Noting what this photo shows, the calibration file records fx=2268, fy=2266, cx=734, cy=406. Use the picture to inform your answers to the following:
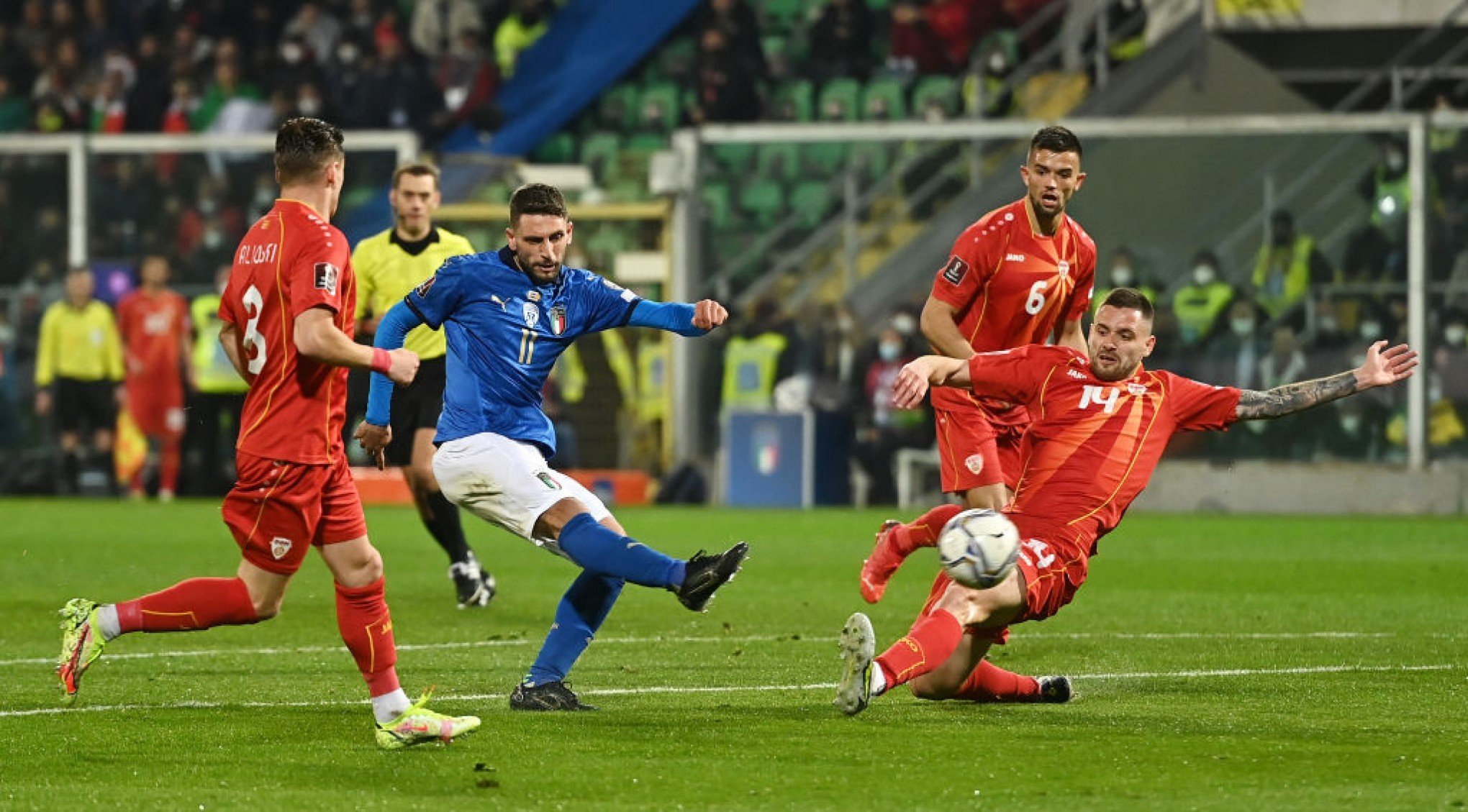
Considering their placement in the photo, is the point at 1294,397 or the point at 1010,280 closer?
the point at 1294,397

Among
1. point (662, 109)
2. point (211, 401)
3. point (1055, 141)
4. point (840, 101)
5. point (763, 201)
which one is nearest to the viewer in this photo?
point (1055, 141)

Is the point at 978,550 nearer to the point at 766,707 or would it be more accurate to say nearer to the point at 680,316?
the point at 766,707

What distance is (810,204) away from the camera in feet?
72.3

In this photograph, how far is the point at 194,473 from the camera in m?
23.5

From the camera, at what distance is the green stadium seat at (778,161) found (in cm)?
2223

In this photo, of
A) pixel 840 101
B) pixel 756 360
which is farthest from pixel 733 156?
pixel 840 101

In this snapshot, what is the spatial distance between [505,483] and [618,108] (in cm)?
2124

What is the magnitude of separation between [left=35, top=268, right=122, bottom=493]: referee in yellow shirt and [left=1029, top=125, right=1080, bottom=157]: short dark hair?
50.1 ft

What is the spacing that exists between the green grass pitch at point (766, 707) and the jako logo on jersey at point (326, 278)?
1.41m

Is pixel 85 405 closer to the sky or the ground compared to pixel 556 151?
closer to the ground

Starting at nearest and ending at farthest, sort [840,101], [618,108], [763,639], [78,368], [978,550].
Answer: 1. [978,550]
2. [763,639]
3. [78,368]
4. [840,101]
5. [618,108]

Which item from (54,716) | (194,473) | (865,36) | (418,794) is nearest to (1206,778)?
(418,794)

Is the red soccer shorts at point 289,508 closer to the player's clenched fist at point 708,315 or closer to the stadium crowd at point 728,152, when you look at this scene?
the player's clenched fist at point 708,315

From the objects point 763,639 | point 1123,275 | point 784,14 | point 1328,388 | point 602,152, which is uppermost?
point 784,14
